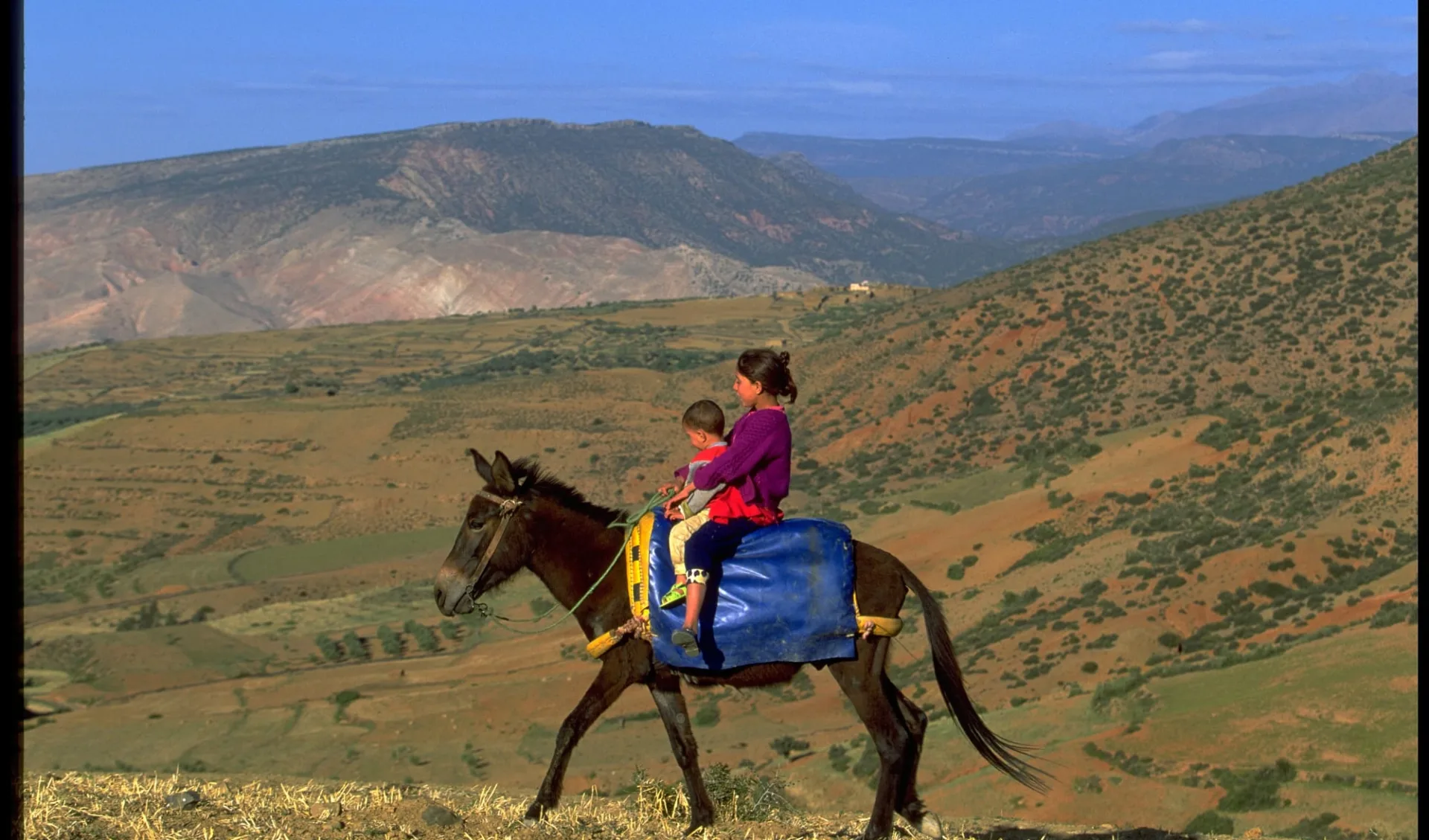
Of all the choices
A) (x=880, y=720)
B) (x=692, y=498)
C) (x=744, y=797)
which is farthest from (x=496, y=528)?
(x=880, y=720)

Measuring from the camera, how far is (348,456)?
5416 centimetres

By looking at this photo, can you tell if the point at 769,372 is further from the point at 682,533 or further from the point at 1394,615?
the point at 1394,615

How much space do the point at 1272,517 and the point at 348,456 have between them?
117 ft

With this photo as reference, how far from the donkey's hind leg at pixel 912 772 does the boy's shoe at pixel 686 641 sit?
1.07m

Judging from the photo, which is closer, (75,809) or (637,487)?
(75,809)

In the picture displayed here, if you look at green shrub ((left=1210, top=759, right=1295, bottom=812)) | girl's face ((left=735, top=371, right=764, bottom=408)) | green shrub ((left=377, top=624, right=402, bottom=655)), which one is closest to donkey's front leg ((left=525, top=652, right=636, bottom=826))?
girl's face ((left=735, top=371, right=764, bottom=408))

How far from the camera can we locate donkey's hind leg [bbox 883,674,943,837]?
27.7 ft

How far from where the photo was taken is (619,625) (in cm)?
877

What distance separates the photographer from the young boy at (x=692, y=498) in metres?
8.42

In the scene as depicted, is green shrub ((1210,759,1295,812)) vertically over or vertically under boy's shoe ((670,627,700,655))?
under

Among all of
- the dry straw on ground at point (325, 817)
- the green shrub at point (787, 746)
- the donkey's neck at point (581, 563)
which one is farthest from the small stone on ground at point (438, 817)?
the green shrub at point (787, 746)

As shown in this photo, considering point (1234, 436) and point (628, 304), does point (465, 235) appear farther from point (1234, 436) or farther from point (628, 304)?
point (1234, 436)

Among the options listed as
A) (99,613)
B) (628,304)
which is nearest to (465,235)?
(628,304)

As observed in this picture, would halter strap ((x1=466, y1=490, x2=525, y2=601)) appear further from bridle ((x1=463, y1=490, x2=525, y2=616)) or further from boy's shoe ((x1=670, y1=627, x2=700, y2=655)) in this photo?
boy's shoe ((x1=670, y1=627, x2=700, y2=655))
